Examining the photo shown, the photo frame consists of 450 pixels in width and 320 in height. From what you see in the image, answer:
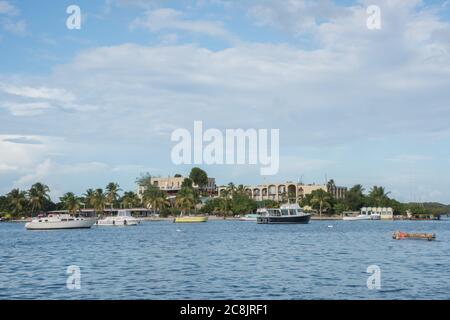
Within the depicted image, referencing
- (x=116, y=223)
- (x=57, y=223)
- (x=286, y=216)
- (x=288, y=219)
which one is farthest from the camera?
(x=116, y=223)

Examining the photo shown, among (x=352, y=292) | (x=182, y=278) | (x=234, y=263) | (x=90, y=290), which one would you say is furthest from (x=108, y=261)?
(x=352, y=292)

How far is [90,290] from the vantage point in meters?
37.2

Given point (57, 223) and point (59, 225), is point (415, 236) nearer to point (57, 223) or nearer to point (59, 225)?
point (59, 225)

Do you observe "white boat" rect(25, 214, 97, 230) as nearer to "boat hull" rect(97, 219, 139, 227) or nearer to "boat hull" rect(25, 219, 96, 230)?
"boat hull" rect(25, 219, 96, 230)

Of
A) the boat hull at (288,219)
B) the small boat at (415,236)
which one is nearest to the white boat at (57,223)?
the boat hull at (288,219)

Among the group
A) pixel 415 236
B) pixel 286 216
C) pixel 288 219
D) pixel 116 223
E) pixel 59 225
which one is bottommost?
pixel 116 223

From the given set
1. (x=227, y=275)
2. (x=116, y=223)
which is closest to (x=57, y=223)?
(x=116, y=223)

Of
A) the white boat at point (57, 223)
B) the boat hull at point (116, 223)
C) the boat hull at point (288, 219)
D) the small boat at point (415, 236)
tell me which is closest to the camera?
the small boat at point (415, 236)

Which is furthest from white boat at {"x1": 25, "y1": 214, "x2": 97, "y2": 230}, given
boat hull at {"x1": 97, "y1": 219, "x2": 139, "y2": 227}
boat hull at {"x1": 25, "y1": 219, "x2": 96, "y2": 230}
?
boat hull at {"x1": 97, "y1": 219, "x2": 139, "y2": 227}

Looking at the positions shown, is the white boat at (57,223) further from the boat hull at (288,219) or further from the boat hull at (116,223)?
the boat hull at (288,219)

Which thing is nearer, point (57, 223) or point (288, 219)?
point (57, 223)

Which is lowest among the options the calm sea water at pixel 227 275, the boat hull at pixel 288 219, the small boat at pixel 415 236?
the calm sea water at pixel 227 275

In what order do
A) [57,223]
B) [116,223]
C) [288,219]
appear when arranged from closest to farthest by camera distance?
[57,223] → [288,219] → [116,223]
